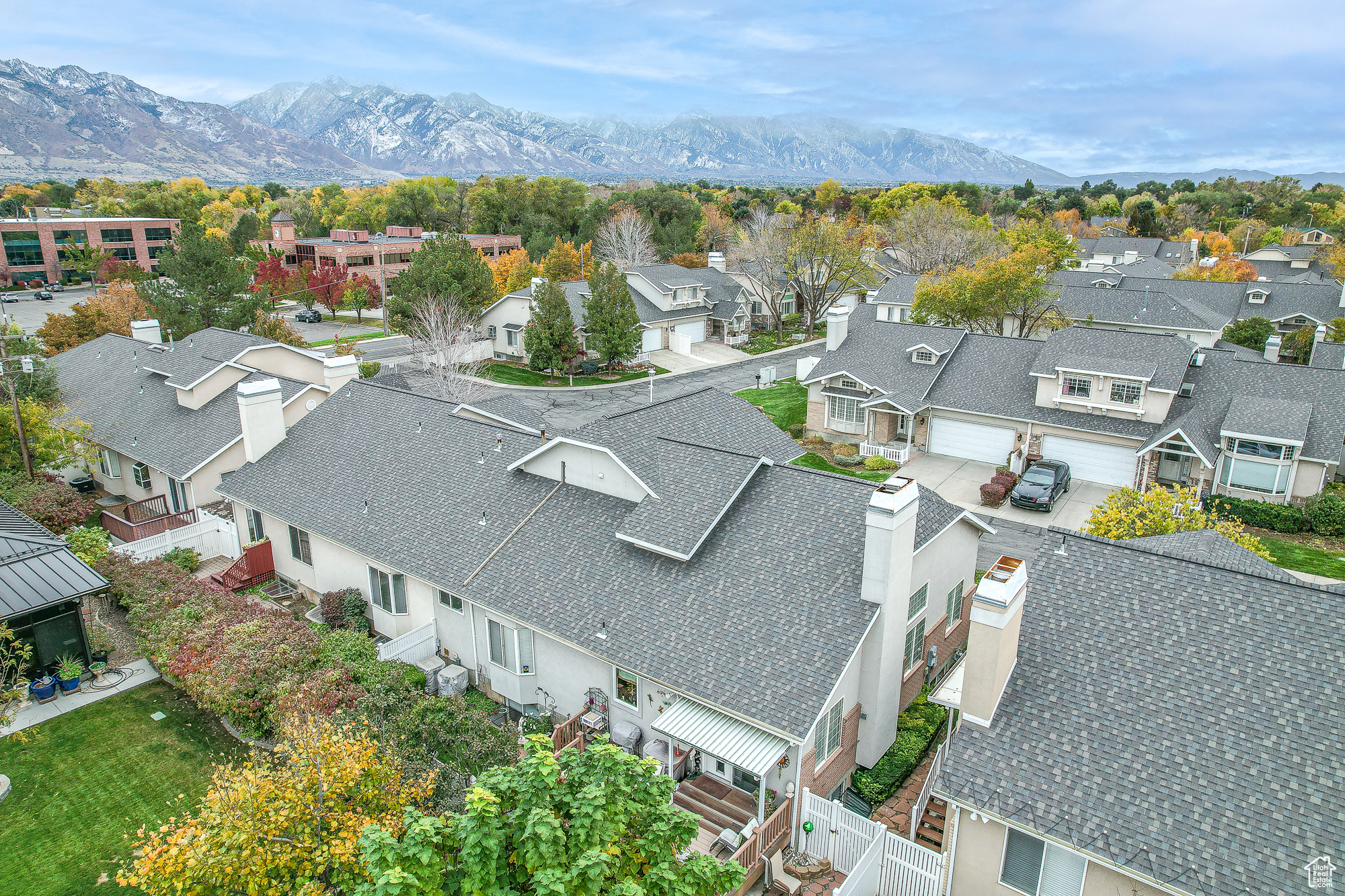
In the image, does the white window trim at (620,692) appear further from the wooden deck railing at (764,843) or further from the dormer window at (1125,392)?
the dormer window at (1125,392)

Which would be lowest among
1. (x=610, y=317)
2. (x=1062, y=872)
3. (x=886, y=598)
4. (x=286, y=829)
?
(x=1062, y=872)

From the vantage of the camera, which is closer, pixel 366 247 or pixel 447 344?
pixel 447 344

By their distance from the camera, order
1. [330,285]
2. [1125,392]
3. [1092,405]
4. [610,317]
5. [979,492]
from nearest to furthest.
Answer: [1125,392] < [979,492] < [1092,405] < [610,317] < [330,285]

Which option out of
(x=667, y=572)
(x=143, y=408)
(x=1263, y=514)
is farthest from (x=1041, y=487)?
(x=143, y=408)

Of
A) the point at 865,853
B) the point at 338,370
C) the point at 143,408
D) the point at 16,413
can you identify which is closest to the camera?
the point at 865,853

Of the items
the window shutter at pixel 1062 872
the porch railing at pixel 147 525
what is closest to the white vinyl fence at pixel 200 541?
the porch railing at pixel 147 525

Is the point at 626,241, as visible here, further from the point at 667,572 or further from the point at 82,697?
the point at 667,572

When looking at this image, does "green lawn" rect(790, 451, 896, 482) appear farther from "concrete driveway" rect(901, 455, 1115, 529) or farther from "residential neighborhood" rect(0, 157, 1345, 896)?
"concrete driveway" rect(901, 455, 1115, 529)
